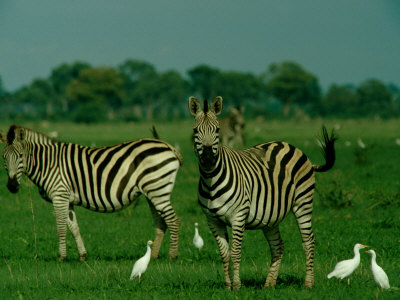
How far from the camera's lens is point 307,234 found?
7.84 meters

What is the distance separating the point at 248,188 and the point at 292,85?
12172cm

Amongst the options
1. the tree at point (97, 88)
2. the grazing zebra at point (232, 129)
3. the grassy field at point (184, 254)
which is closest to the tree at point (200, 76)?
the tree at point (97, 88)

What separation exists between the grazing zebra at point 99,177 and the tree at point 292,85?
11660 centimetres

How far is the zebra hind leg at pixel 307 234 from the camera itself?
25.2 ft

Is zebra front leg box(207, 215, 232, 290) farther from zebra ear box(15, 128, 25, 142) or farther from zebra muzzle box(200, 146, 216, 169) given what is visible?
zebra ear box(15, 128, 25, 142)

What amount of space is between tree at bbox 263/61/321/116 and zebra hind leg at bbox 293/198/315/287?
119 meters

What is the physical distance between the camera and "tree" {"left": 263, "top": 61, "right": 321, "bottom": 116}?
12700 centimetres

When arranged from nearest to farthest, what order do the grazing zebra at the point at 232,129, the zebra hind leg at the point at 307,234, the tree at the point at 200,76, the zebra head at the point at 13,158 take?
the zebra hind leg at the point at 307,234
the zebra head at the point at 13,158
the grazing zebra at the point at 232,129
the tree at the point at 200,76

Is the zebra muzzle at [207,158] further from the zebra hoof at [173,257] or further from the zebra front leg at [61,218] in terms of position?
the zebra front leg at [61,218]

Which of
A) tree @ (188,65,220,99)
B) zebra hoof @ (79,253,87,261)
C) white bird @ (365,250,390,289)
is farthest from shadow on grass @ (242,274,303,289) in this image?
tree @ (188,65,220,99)

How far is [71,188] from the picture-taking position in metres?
10.4

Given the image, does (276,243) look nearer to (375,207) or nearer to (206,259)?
(206,259)

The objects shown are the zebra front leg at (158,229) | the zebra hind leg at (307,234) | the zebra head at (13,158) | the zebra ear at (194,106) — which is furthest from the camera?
the zebra front leg at (158,229)

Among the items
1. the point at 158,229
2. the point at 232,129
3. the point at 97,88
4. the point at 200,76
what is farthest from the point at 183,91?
the point at 158,229
